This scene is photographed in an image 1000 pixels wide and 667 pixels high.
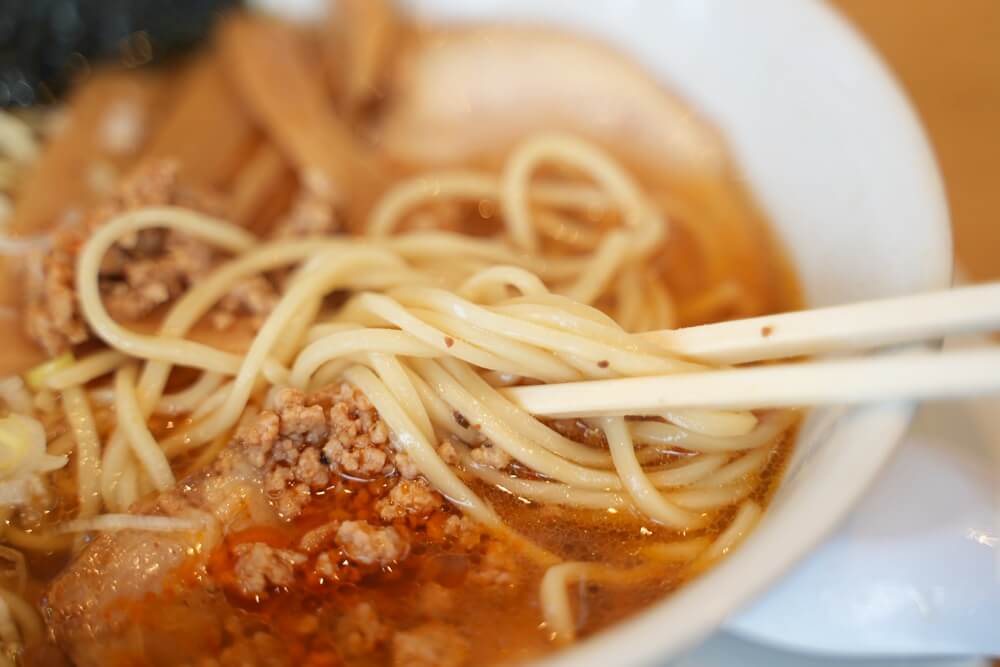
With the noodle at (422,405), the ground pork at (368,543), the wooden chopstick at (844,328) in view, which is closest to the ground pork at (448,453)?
the noodle at (422,405)

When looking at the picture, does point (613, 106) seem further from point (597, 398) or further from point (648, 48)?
Answer: point (597, 398)

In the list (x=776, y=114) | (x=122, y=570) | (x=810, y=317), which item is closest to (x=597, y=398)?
(x=810, y=317)

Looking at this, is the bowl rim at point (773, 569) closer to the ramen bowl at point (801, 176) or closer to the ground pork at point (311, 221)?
the ramen bowl at point (801, 176)

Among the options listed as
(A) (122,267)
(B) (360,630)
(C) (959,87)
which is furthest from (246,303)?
(C) (959,87)

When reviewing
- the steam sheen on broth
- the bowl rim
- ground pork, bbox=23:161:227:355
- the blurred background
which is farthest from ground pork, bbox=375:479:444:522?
the blurred background

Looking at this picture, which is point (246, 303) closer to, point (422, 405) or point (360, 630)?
point (422, 405)

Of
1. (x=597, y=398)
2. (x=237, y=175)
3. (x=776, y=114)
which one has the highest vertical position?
(x=776, y=114)

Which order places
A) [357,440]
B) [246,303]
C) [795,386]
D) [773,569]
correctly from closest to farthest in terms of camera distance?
1. [773,569]
2. [795,386]
3. [357,440]
4. [246,303]
